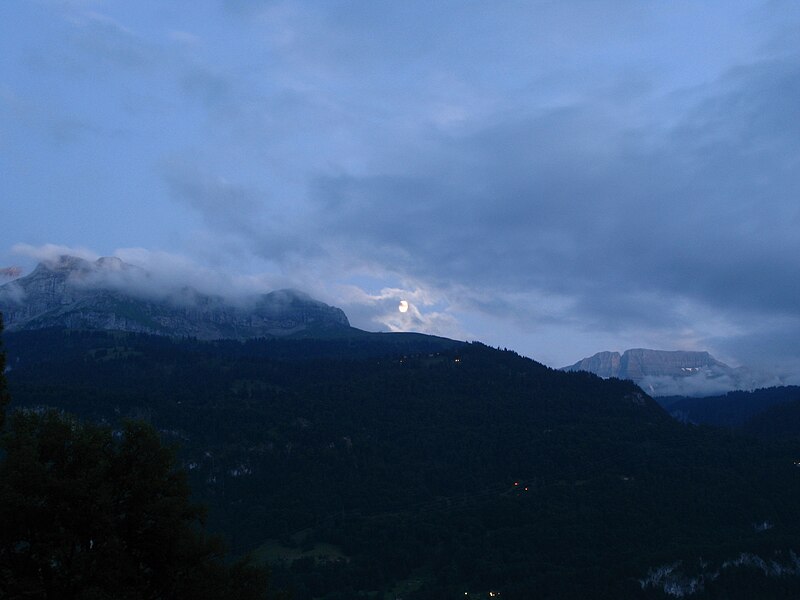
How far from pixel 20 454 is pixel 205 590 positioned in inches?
480

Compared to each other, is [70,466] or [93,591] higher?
[70,466]

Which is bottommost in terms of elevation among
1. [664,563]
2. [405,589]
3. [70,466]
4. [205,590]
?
[405,589]

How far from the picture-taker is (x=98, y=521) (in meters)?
39.4

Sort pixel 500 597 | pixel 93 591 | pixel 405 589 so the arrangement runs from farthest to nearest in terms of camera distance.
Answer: pixel 405 589
pixel 500 597
pixel 93 591

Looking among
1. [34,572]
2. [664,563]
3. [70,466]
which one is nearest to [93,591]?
[34,572]

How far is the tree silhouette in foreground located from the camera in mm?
37719

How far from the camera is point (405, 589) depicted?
19975 centimetres

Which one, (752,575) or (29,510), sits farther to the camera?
(752,575)

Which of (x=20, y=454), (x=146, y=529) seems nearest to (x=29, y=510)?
(x=20, y=454)

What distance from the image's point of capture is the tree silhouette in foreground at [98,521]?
3772cm

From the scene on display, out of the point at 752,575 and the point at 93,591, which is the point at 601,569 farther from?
the point at 93,591

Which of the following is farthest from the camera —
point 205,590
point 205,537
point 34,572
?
point 205,537

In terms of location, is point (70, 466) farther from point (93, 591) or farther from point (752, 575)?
point (752, 575)

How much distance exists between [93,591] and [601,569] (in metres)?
185
